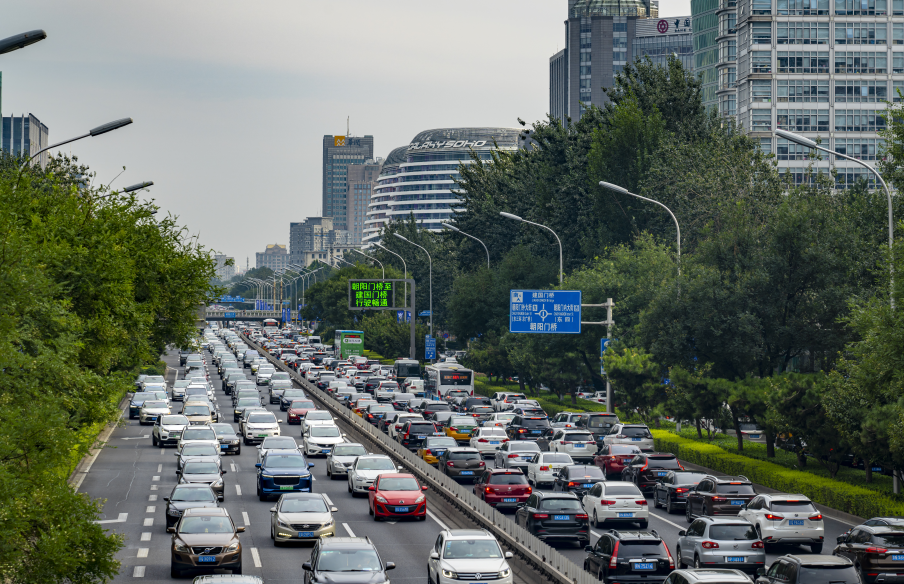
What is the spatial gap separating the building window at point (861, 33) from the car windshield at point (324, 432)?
85.3 m

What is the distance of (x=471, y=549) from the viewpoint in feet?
73.3

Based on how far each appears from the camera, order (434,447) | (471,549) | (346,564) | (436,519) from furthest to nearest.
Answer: (434,447) → (436,519) → (471,549) → (346,564)

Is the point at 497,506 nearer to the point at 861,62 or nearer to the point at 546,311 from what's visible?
the point at 546,311

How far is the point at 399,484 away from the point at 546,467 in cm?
702

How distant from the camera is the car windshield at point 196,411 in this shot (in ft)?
183

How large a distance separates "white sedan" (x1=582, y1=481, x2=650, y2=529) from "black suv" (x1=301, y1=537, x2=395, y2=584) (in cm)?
992

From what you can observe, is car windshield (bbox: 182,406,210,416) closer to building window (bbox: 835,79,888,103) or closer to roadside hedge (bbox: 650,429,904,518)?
roadside hedge (bbox: 650,429,904,518)

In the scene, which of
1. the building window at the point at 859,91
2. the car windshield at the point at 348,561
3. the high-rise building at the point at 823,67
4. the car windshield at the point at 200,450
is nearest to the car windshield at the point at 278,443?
the car windshield at the point at 200,450

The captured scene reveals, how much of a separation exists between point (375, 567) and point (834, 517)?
17.3 metres

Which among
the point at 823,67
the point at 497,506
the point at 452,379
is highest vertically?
the point at 823,67

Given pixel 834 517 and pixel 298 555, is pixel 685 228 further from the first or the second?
pixel 298 555

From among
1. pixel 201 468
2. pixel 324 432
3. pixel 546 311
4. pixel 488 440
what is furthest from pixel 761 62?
pixel 201 468

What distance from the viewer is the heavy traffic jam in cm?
2202

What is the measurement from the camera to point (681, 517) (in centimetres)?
Answer: 3375
